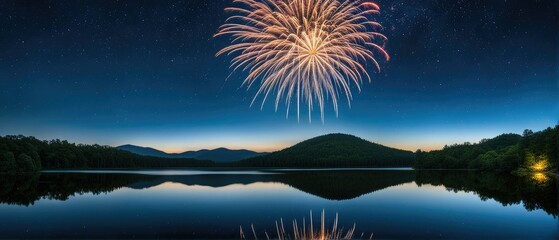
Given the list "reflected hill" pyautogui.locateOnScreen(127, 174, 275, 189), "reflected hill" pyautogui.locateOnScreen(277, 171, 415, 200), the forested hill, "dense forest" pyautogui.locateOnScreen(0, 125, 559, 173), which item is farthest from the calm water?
the forested hill

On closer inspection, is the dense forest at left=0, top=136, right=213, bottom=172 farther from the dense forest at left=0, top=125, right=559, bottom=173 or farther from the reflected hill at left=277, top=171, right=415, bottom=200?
the reflected hill at left=277, top=171, right=415, bottom=200

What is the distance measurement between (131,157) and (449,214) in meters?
110

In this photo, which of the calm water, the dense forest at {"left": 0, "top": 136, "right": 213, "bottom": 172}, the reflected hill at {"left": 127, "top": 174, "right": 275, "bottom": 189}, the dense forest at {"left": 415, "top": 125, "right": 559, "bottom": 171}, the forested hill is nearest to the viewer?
the calm water

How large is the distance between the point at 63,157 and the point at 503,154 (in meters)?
98.3

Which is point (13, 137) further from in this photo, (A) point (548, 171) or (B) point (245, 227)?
(A) point (548, 171)

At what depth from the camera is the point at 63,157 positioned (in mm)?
96562

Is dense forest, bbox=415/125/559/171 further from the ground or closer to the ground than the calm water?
further from the ground

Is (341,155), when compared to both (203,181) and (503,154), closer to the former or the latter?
(503,154)

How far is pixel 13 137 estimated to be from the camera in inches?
3199

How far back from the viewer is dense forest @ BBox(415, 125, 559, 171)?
71188mm

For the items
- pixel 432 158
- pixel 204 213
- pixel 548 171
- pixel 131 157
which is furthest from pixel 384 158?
pixel 204 213

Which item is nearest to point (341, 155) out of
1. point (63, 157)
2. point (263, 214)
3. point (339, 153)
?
point (339, 153)

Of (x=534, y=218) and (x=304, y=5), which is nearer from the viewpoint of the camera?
(x=534, y=218)

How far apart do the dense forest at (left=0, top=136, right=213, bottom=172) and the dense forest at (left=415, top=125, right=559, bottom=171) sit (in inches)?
2699
